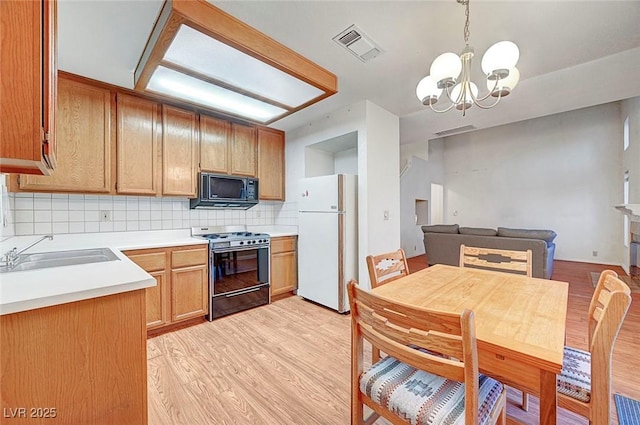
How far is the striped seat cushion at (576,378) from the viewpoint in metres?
0.99

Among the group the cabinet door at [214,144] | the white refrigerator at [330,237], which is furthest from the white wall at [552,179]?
the cabinet door at [214,144]

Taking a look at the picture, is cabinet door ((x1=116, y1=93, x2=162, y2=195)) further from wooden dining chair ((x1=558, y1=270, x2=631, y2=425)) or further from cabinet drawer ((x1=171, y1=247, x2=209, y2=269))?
wooden dining chair ((x1=558, y1=270, x2=631, y2=425))

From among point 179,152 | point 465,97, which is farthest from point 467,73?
point 179,152

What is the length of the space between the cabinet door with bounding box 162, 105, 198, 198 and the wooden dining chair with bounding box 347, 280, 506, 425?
8.37 feet

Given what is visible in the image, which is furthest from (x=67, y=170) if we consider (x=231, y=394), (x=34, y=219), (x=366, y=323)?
(x=366, y=323)

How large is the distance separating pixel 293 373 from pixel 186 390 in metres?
0.72

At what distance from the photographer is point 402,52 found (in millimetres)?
2025

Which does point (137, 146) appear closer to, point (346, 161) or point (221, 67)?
point (221, 67)

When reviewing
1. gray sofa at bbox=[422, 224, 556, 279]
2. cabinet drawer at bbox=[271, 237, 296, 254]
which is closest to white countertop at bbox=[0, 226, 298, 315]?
cabinet drawer at bbox=[271, 237, 296, 254]

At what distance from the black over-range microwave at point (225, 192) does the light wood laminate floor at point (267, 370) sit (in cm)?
137

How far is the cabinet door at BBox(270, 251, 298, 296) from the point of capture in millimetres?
3316

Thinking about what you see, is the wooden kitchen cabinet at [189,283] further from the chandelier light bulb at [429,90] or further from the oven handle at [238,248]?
the chandelier light bulb at [429,90]

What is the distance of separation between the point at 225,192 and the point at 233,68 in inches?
62.8

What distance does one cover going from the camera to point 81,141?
229 centimetres
